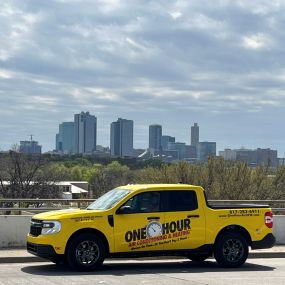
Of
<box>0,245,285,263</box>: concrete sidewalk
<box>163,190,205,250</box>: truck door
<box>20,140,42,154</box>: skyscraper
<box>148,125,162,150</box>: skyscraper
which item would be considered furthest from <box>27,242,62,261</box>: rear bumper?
<box>148,125,162,150</box>: skyscraper

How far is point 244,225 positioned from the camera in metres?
14.1

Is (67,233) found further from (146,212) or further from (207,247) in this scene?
(207,247)

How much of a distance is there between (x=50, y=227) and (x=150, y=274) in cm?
221

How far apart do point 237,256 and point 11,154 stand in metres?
49.1

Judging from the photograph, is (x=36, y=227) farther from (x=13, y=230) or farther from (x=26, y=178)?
(x=26, y=178)

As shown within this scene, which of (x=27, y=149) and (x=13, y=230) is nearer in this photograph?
(x=13, y=230)

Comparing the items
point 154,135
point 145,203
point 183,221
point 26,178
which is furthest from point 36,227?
point 154,135

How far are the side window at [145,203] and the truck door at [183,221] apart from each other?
0.18 meters

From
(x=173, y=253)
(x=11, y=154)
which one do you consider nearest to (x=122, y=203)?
(x=173, y=253)

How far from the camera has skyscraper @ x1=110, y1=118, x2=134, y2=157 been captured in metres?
182

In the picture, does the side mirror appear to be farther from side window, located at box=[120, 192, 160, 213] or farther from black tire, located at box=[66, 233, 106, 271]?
black tire, located at box=[66, 233, 106, 271]

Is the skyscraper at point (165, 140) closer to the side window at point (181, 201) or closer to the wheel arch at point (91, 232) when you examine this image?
the side window at point (181, 201)

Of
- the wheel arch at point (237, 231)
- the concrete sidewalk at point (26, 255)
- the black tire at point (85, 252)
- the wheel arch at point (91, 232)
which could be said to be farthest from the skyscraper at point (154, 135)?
the black tire at point (85, 252)

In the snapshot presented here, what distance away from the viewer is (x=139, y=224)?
1329 cm
